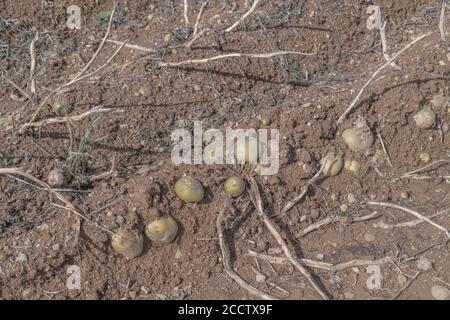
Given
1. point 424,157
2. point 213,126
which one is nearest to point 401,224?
point 424,157

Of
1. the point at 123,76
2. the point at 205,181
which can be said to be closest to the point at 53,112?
the point at 123,76

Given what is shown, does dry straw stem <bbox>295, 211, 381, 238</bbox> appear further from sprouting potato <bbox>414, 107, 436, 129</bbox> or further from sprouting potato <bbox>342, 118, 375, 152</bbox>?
sprouting potato <bbox>414, 107, 436, 129</bbox>

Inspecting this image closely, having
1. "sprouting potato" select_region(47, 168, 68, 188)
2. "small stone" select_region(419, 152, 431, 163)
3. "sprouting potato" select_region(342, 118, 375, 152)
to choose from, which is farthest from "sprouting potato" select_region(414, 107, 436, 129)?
"sprouting potato" select_region(47, 168, 68, 188)

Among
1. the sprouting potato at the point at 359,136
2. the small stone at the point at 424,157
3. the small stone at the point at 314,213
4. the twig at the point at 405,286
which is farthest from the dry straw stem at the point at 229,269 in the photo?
Answer: the small stone at the point at 424,157

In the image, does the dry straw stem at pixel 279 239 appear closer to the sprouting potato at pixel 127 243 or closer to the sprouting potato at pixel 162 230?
the sprouting potato at pixel 162 230

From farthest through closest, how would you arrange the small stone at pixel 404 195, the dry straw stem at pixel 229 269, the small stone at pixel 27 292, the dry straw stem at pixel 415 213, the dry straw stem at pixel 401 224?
the small stone at pixel 404 195 → the dry straw stem at pixel 401 224 → the dry straw stem at pixel 415 213 → the dry straw stem at pixel 229 269 → the small stone at pixel 27 292

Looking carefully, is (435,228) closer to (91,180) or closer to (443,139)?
(443,139)
